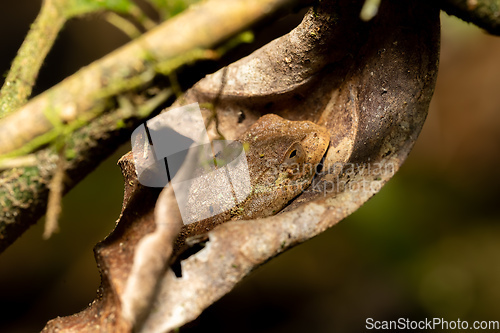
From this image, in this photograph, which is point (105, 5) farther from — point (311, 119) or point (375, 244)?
point (375, 244)

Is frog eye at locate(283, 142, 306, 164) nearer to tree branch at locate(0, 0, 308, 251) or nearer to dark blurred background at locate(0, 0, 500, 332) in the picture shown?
tree branch at locate(0, 0, 308, 251)

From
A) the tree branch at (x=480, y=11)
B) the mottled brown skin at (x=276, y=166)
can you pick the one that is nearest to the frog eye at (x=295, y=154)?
the mottled brown skin at (x=276, y=166)

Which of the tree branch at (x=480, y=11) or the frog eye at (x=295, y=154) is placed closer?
the tree branch at (x=480, y=11)

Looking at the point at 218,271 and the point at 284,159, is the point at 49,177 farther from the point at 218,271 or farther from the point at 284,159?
the point at 284,159

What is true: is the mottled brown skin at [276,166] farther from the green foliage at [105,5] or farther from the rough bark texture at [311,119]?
the green foliage at [105,5]

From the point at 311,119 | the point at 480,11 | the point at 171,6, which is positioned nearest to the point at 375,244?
the point at 311,119
